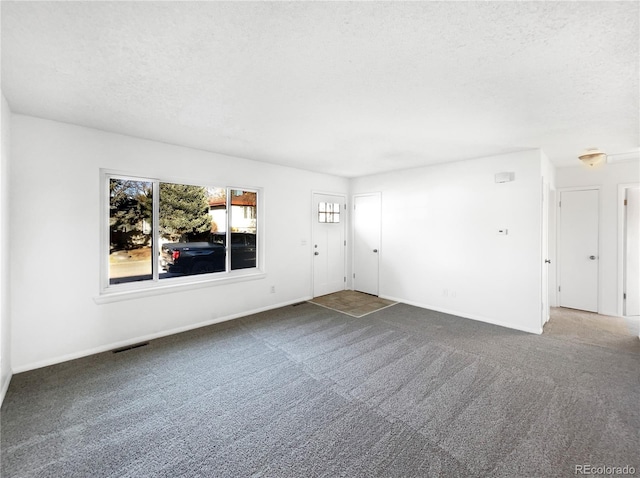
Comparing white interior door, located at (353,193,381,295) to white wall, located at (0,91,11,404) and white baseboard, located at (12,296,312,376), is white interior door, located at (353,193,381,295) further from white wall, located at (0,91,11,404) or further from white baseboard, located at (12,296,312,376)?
white wall, located at (0,91,11,404)

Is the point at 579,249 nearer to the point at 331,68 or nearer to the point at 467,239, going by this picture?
the point at 467,239

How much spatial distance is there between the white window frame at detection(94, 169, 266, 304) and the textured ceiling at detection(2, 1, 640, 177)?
2.12 ft

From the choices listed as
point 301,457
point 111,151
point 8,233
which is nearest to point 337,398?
point 301,457

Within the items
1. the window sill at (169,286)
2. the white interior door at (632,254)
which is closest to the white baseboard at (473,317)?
the white interior door at (632,254)

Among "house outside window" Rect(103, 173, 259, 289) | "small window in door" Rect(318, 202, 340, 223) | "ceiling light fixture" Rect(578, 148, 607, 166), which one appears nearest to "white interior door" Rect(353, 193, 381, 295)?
"small window in door" Rect(318, 202, 340, 223)

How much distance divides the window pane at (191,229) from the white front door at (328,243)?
6.34ft

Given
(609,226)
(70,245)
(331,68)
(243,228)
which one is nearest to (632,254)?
(609,226)

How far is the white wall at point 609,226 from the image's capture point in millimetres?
4500

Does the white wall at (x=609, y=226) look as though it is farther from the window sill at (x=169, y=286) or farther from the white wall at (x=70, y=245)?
the white wall at (x=70, y=245)

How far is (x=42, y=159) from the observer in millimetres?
2824

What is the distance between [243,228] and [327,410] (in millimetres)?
3144

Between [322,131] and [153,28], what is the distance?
1.92m

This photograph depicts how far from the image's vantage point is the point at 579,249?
15.9 ft

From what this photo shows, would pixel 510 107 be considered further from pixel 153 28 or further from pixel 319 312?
pixel 319 312
